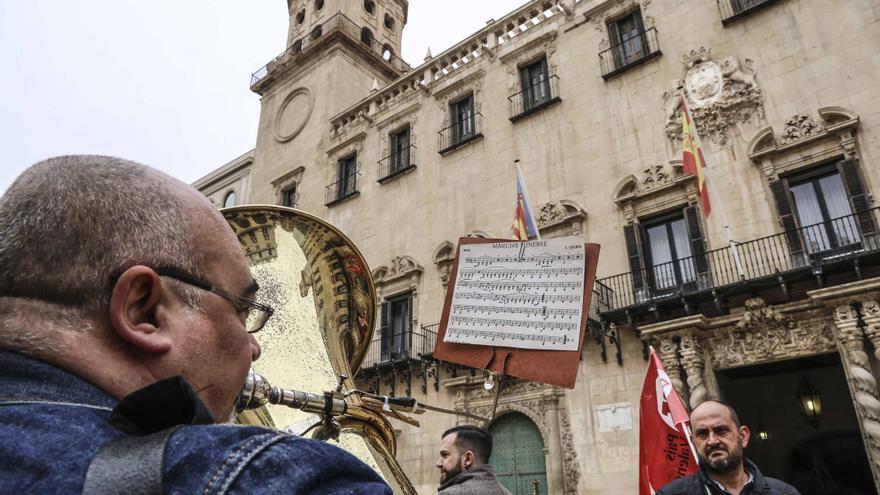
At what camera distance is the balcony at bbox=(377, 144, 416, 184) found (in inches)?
673

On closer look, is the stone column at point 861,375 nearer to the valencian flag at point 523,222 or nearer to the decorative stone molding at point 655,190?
the decorative stone molding at point 655,190

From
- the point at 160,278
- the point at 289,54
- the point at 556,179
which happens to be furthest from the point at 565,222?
the point at 289,54

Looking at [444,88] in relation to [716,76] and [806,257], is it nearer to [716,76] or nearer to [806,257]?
[716,76]

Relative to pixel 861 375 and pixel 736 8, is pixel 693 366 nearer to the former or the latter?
pixel 861 375

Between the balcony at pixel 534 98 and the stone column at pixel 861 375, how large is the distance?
811 cm

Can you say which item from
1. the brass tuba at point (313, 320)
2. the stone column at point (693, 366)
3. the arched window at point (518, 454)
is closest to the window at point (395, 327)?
the arched window at point (518, 454)

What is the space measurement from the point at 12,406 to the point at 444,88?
56.9 ft

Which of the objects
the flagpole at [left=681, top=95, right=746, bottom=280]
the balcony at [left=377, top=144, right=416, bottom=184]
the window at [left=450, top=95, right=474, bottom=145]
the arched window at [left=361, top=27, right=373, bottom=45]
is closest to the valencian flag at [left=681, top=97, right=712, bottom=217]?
the flagpole at [left=681, top=95, right=746, bottom=280]

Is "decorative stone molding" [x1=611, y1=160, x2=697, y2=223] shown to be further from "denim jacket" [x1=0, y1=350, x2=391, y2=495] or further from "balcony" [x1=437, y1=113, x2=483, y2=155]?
"denim jacket" [x1=0, y1=350, x2=391, y2=495]

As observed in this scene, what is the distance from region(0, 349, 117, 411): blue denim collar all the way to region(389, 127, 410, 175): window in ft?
53.9

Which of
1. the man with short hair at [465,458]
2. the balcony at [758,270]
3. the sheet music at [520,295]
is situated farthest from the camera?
the balcony at [758,270]

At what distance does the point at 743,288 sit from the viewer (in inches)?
392

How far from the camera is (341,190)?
1892 centimetres

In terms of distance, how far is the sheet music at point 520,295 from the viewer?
13.7 ft
